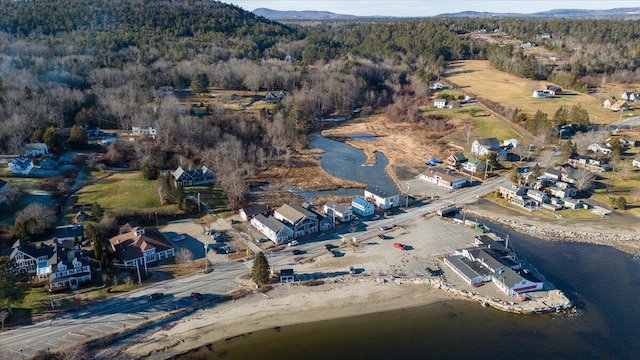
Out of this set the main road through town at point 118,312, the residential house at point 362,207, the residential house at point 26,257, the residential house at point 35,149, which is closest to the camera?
the main road through town at point 118,312

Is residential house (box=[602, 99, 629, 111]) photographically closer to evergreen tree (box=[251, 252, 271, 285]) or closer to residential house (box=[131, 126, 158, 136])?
evergreen tree (box=[251, 252, 271, 285])

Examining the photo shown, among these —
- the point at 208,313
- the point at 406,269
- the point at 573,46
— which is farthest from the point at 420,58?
the point at 208,313

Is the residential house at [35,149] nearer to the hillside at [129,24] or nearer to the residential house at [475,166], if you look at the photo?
the hillside at [129,24]

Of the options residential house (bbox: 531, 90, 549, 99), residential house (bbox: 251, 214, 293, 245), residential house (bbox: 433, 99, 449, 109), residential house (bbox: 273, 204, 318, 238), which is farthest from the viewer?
residential house (bbox: 531, 90, 549, 99)

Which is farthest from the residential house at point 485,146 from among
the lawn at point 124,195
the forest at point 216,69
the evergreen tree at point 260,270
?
the lawn at point 124,195

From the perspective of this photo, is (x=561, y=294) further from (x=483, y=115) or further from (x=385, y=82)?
(x=385, y=82)

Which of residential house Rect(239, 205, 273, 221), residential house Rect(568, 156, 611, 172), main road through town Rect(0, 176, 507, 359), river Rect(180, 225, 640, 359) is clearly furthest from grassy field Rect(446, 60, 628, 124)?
main road through town Rect(0, 176, 507, 359)
